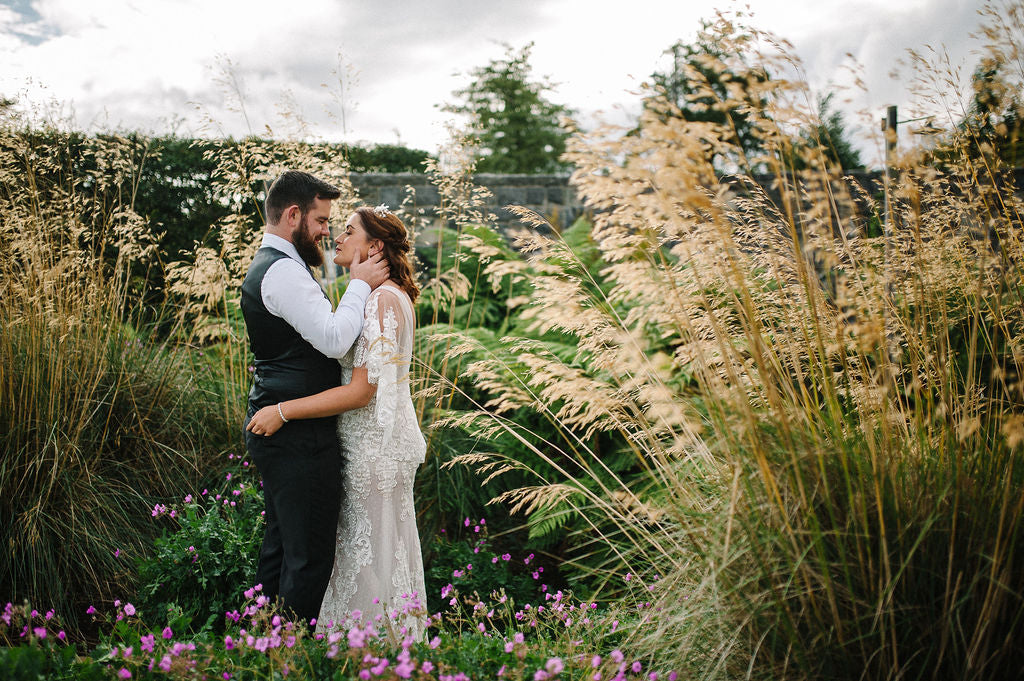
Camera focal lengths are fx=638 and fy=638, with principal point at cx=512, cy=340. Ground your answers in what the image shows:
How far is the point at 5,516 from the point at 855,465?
366 centimetres

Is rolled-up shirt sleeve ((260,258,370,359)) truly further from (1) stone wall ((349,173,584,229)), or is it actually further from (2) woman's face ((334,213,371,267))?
(1) stone wall ((349,173,584,229))

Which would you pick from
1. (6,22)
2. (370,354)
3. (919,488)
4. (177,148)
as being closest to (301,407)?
(370,354)

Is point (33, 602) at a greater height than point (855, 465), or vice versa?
point (855, 465)

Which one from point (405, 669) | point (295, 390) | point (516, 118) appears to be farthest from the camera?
point (516, 118)

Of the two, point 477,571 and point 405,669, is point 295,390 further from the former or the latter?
point 477,571

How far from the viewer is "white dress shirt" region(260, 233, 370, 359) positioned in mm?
2396

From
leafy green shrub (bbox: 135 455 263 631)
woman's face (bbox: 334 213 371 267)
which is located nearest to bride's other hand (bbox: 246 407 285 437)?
woman's face (bbox: 334 213 371 267)

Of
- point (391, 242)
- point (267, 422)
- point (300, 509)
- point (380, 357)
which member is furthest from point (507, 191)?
point (300, 509)

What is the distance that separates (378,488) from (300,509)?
1.00 feet

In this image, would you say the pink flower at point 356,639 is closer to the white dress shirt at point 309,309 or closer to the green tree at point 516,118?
the white dress shirt at point 309,309

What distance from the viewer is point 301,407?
96.2 inches

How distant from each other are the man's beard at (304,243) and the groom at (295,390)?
20mm

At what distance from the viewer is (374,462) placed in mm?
2555

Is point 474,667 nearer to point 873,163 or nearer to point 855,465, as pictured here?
point 855,465
